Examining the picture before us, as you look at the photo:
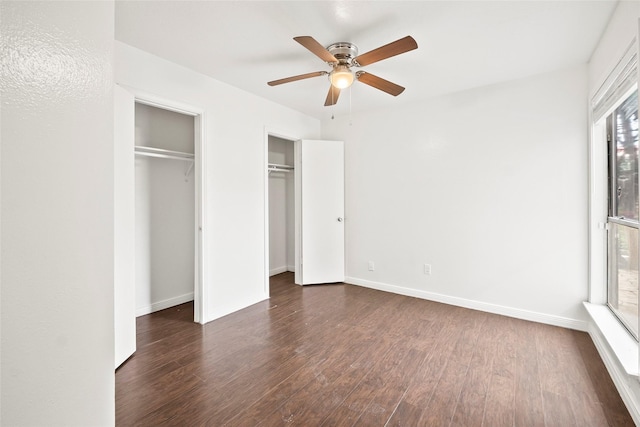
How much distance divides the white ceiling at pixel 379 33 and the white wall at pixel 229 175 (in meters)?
0.19

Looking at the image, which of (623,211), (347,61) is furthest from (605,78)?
(347,61)

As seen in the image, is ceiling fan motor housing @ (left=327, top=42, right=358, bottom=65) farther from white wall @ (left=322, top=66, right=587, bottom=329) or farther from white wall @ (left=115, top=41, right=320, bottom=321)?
white wall @ (left=322, top=66, right=587, bottom=329)

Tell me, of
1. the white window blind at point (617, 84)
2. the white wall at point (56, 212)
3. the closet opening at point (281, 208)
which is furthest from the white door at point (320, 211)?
the white wall at point (56, 212)

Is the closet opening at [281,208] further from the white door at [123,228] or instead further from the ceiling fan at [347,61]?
the white door at [123,228]

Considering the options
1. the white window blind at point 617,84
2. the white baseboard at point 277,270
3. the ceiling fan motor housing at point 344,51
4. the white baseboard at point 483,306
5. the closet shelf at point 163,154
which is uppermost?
the ceiling fan motor housing at point 344,51

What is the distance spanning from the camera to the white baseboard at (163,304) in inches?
125

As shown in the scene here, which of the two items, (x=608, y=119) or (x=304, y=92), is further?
(x=304, y=92)

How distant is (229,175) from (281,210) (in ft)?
6.50

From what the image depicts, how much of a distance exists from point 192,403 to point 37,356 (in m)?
1.43

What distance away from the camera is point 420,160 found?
3.73 meters

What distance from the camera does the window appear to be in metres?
2.14

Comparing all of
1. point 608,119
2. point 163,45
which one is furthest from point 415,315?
point 163,45

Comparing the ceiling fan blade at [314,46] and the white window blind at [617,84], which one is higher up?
the ceiling fan blade at [314,46]

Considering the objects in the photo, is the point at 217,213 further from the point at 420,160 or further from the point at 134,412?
the point at 420,160
